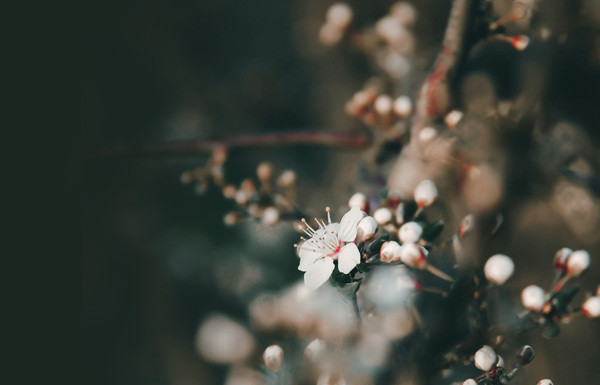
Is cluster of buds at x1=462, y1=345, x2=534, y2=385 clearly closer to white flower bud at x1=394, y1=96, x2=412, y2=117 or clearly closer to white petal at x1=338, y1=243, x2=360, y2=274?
white petal at x1=338, y1=243, x2=360, y2=274

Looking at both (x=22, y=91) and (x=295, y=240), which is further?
(x=22, y=91)

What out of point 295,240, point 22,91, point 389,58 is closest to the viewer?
point 389,58

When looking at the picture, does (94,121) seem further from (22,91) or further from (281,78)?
(281,78)

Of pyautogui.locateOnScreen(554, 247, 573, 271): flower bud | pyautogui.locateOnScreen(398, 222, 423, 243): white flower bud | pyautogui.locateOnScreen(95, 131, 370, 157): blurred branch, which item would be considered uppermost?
pyautogui.locateOnScreen(95, 131, 370, 157): blurred branch

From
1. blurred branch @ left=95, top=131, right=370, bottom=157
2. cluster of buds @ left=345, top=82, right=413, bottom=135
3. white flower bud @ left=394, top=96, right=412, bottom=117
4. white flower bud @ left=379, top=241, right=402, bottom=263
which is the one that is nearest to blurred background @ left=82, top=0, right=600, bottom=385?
blurred branch @ left=95, top=131, right=370, bottom=157

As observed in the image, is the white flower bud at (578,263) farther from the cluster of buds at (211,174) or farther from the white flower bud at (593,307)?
the cluster of buds at (211,174)

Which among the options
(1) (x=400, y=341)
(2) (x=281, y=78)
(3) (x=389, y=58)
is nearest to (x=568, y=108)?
(3) (x=389, y=58)

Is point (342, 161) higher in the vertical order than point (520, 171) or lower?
higher

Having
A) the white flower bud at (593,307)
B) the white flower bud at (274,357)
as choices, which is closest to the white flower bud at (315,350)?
the white flower bud at (274,357)
